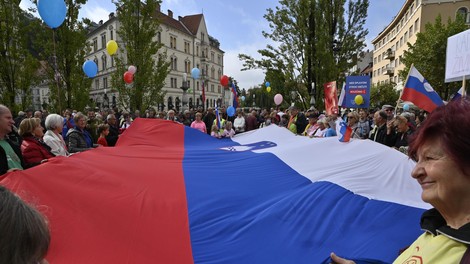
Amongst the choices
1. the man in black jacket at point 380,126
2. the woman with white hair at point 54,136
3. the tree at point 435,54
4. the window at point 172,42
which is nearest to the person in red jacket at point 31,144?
the woman with white hair at point 54,136

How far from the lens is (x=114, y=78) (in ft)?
57.6

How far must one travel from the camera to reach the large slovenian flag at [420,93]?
18.4 feet

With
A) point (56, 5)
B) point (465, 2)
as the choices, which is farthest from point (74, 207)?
point (465, 2)

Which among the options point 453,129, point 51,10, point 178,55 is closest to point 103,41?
point 178,55

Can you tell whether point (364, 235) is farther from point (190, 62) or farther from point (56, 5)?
point (190, 62)

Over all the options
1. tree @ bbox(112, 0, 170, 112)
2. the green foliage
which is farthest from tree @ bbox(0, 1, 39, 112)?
the green foliage

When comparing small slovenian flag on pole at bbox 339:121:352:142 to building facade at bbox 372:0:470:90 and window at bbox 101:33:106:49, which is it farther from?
window at bbox 101:33:106:49

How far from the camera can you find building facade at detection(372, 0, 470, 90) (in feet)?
122

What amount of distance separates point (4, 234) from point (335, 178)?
324cm

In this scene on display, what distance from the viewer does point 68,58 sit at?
1448 centimetres

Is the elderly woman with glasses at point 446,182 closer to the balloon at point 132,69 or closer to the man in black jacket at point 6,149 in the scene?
the man in black jacket at point 6,149

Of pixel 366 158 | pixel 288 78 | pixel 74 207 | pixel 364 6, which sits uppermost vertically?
pixel 364 6

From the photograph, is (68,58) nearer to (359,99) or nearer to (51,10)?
(51,10)

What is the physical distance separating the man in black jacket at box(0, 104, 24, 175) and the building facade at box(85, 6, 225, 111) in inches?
1749
